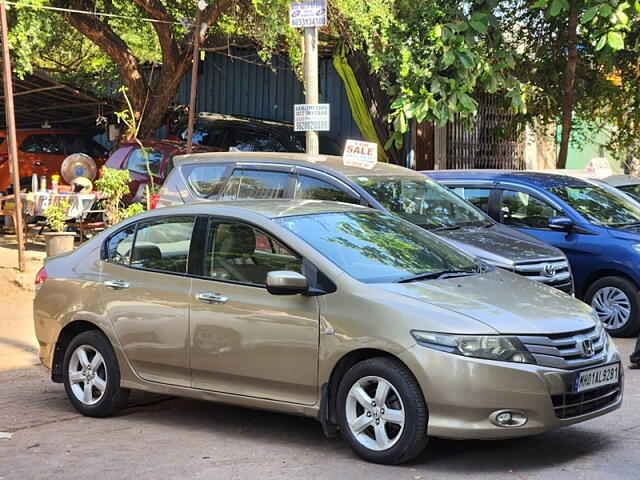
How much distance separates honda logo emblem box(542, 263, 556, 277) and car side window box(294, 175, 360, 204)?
197 cm

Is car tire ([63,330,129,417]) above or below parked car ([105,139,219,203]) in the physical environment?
below

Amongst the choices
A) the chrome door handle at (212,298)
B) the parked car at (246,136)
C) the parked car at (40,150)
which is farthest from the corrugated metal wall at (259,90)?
the chrome door handle at (212,298)

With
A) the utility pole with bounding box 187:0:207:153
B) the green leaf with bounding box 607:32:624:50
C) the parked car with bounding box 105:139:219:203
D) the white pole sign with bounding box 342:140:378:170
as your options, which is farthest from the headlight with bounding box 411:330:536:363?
the parked car with bounding box 105:139:219:203

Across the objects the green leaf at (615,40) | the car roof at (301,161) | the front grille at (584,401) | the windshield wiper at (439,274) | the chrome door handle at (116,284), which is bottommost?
the front grille at (584,401)

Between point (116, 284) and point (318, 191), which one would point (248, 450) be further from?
point (318, 191)

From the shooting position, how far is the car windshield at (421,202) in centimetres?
1016

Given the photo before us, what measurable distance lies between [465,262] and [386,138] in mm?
11975

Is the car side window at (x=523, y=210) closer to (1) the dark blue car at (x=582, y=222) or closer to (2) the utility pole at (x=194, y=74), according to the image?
(1) the dark blue car at (x=582, y=222)

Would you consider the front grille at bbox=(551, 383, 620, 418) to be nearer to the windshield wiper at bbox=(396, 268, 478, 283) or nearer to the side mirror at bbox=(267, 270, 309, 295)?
the windshield wiper at bbox=(396, 268, 478, 283)

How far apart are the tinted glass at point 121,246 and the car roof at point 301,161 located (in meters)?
3.14

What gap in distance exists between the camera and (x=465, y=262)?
23.0ft

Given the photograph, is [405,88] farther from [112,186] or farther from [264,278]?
[264,278]

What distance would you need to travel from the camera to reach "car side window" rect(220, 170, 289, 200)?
10.4 m

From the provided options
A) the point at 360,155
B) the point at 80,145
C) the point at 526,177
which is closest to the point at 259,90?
the point at 80,145
